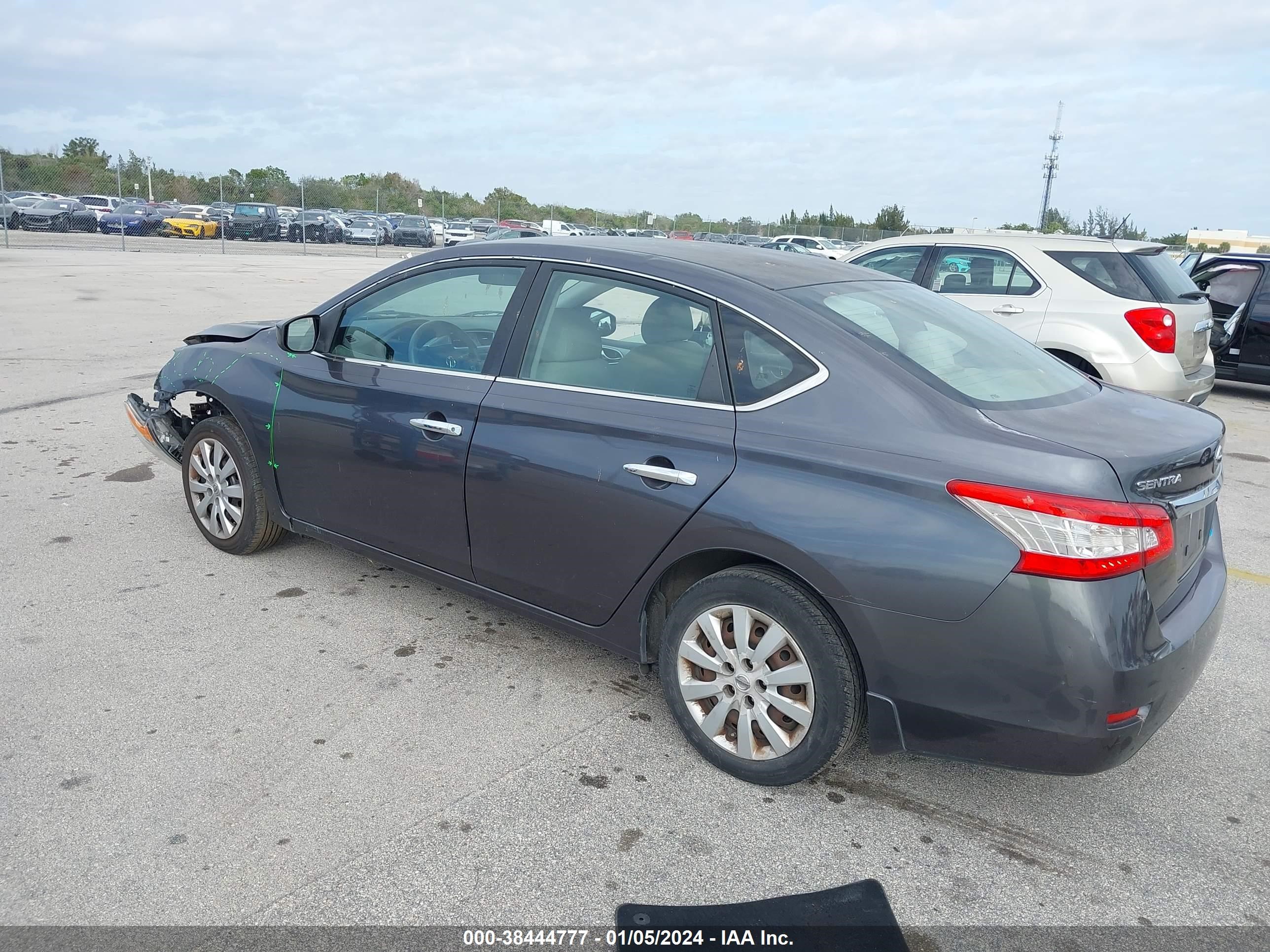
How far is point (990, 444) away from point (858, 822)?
1.21 m

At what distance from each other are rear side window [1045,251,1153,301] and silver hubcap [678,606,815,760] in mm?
5928

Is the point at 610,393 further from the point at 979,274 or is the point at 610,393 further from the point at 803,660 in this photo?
the point at 979,274

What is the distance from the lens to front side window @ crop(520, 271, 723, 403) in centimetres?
331

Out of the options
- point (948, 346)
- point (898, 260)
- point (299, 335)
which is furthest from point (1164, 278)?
point (299, 335)

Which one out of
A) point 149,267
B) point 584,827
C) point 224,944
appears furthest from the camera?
point 149,267

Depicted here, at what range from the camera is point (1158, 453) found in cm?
283

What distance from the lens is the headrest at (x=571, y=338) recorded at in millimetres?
3588

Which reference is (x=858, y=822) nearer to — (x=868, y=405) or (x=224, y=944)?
(x=868, y=405)

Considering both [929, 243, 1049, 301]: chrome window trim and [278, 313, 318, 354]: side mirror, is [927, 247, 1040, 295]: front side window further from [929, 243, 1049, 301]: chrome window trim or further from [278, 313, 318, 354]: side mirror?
[278, 313, 318, 354]: side mirror

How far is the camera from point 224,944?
241 centimetres

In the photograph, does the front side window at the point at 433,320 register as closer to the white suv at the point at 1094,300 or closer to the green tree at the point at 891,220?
the white suv at the point at 1094,300

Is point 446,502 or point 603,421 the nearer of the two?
point 603,421

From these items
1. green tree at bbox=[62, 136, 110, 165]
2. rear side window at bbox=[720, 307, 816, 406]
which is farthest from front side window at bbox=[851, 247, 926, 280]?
green tree at bbox=[62, 136, 110, 165]

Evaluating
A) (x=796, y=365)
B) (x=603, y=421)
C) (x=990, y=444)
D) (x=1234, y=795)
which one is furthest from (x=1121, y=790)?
(x=603, y=421)
